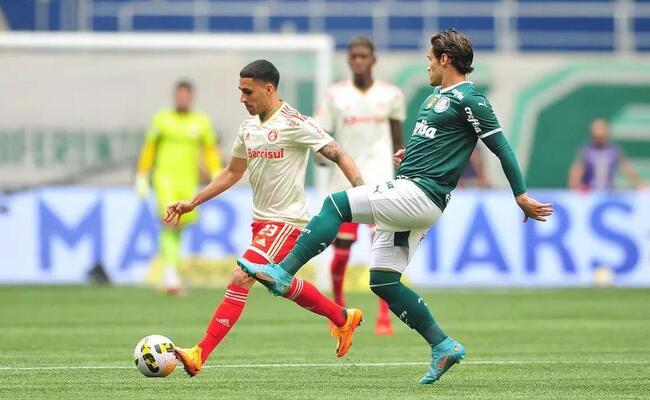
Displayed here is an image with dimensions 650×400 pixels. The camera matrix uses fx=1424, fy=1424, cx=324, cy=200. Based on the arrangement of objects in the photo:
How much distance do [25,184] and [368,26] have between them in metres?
8.33

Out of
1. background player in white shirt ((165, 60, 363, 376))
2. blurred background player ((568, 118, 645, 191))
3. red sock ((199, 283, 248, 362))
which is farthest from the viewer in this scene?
blurred background player ((568, 118, 645, 191))

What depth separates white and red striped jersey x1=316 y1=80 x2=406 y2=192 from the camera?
1252cm

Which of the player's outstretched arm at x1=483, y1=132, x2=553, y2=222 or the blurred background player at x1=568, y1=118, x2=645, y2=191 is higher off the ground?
the player's outstretched arm at x1=483, y1=132, x2=553, y2=222

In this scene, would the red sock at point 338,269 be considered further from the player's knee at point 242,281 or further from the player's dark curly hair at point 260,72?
the player's dark curly hair at point 260,72

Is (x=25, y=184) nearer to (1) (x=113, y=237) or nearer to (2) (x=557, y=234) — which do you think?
(1) (x=113, y=237)

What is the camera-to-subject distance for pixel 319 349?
10789mm

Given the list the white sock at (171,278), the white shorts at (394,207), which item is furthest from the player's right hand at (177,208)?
the white sock at (171,278)

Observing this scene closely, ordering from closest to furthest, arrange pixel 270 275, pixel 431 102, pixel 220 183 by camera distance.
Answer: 1. pixel 270 275
2. pixel 431 102
3. pixel 220 183

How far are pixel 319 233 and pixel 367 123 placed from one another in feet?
14.7

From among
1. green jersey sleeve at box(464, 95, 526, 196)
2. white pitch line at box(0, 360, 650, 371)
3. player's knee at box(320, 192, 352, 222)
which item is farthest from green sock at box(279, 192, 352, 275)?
white pitch line at box(0, 360, 650, 371)

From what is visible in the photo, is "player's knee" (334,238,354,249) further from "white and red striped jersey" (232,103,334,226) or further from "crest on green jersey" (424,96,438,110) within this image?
"crest on green jersey" (424,96,438,110)

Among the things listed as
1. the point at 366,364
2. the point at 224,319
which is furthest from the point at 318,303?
the point at 366,364

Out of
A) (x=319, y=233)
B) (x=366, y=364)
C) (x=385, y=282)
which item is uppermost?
(x=319, y=233)

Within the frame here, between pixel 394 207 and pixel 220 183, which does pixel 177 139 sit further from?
pixel 394 207
